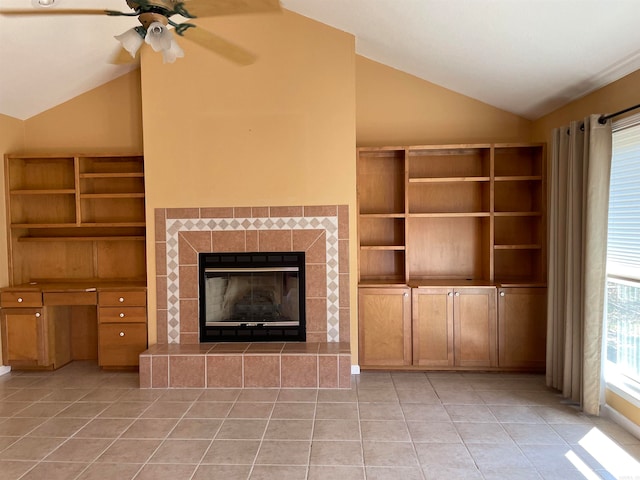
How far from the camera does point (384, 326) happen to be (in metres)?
3.97

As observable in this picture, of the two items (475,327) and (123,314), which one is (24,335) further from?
(475,327)

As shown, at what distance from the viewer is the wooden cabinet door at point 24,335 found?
159 inches

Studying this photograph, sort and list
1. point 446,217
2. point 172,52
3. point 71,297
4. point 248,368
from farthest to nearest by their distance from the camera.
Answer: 1. point 446,217
2. point 71,297
3. point 248,368
4. point 172,52

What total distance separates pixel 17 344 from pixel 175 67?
310 cm

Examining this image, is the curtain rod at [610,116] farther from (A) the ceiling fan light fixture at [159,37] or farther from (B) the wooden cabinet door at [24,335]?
(B) the wooden cabinet door at [24,335]

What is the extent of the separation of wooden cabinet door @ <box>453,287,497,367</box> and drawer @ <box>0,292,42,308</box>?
401 centimetres

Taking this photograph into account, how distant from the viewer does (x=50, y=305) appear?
13.3 feet

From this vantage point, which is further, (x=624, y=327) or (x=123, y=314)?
(x=123, y=314)

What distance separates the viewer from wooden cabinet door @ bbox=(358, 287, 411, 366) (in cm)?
395

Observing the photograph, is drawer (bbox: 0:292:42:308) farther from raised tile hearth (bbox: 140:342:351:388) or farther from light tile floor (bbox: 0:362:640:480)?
raised tile hearth (bbox: 140:342:351:388)

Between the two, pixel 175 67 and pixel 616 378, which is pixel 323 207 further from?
pixel 616 378

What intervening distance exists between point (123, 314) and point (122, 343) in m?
0.29

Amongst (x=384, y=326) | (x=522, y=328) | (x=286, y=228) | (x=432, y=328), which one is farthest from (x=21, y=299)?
(x=522, y=328)

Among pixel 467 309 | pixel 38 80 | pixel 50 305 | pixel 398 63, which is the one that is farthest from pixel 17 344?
pixel 398 63
